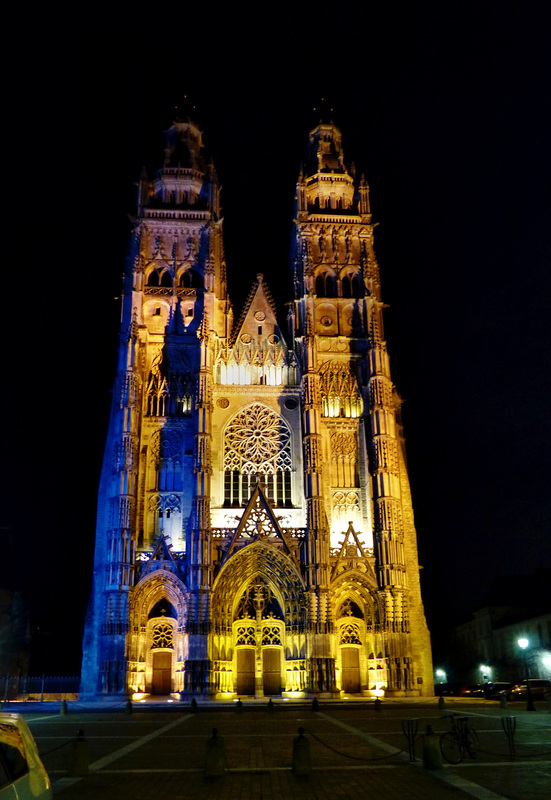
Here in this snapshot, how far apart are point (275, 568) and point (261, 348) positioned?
565 inches

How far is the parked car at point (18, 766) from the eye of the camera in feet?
18.0

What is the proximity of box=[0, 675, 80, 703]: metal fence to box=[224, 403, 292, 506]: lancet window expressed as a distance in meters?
14.0

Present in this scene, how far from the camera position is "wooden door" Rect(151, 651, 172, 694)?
40.3m

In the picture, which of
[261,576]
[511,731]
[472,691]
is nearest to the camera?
[511,731]

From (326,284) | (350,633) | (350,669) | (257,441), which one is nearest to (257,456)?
(257,441)

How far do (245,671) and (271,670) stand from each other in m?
1.48

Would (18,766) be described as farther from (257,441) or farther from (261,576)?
(257,441)

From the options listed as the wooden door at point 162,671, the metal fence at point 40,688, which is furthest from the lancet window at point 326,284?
the metal fence at point 40,688

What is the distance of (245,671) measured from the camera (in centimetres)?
4141

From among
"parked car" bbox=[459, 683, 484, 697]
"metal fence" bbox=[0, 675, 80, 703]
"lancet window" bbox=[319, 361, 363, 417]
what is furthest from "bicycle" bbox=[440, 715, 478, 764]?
"lancet window" bbox=[319, 361, 363, 417]

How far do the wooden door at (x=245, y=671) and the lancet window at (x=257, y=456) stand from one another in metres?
8.58

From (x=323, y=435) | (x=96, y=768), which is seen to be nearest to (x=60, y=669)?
(x=323, y=435)

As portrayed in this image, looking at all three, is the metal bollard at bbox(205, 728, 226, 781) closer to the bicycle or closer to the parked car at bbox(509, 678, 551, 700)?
the bicycle

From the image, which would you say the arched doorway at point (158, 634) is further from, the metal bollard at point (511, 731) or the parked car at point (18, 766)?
the parked car at point (18, 766)
